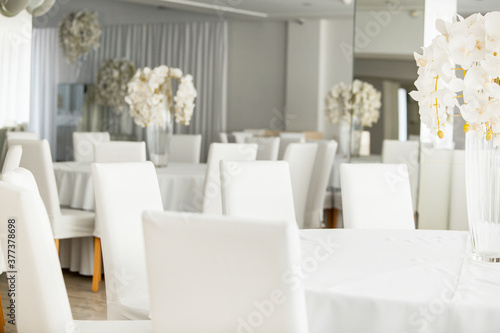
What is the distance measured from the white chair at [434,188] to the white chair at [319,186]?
30.6 inches

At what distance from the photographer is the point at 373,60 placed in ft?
16.6

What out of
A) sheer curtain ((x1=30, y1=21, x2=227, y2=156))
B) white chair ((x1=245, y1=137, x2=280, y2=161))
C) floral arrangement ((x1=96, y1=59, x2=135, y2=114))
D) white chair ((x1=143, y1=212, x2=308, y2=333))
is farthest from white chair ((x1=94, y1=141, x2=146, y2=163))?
sheer curtain ((x1=30, y1=21, x2=227, y2=156))

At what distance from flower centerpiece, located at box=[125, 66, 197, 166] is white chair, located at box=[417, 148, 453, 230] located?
1.85 m

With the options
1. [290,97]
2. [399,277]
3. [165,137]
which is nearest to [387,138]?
[165,137]

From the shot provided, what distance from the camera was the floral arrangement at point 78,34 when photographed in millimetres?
9141

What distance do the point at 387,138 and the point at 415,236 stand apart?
2687 mm

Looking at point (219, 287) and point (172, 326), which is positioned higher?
point (219, 287)

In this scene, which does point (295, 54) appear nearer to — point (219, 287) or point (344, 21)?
point (344, 21)

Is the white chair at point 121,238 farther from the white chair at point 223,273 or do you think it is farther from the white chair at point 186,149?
the white chair at point 186,149

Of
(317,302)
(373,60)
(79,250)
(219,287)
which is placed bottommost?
(79,250)

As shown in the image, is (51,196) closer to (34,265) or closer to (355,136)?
(355,136)

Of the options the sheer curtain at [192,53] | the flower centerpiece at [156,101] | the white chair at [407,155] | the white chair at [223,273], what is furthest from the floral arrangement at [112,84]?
the white chair at [223,273]

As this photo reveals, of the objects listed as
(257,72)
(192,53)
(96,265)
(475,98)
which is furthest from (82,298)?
(257,72)

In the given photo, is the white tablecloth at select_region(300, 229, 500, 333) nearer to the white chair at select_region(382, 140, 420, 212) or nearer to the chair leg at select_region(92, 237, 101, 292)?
the chair leg at select_region(92, 237, 101, 292)
